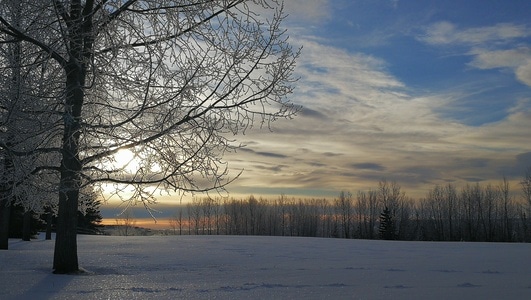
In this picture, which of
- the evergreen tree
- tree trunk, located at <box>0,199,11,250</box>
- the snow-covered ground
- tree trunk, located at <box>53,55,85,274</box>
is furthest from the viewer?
the evergreen tree

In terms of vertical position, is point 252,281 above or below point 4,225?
below

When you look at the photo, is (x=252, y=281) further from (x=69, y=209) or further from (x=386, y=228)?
(x=386, y=228)

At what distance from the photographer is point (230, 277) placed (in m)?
8.74

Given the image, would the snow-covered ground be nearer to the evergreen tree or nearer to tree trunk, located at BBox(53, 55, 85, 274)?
tree trunk, located at BBox(53, 55, 85, 274)

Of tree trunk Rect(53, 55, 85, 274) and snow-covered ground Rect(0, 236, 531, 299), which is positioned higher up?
tree trunk Rect(53, 55, 85, 274)

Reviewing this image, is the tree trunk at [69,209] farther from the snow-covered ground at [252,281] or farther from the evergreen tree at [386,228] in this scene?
the evergreen tree at [386,228]

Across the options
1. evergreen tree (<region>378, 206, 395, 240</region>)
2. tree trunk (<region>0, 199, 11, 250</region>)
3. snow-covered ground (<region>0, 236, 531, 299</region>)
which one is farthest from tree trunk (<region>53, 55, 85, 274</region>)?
evergreen tree (<region>378, 206, 395, 240</region>)

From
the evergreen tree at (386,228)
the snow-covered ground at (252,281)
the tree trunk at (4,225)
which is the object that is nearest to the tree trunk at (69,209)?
the snow-covered ground at (252,281)

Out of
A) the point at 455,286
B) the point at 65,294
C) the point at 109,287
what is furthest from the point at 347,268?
the point at 65,294

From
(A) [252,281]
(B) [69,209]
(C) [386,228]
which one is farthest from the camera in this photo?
(C) [386,228]

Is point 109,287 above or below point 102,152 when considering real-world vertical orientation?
below

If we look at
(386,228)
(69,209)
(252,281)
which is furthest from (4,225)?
(386,228)

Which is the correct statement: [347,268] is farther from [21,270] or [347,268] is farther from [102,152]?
[21,270]

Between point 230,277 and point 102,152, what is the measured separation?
10.8 feet
